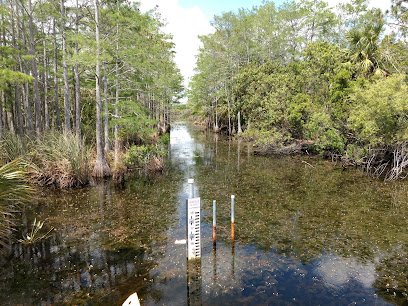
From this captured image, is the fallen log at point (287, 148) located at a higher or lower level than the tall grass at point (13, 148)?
lower

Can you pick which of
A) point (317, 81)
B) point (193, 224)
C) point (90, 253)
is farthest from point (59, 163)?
point (317, 81)

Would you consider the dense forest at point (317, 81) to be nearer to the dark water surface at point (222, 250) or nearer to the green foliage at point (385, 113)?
the green foliage at point (385, 113)

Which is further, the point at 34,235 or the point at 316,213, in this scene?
the point at 316,213

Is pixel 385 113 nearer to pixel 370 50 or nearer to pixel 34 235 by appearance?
pixel 370 50

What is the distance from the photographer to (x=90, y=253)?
789 cm

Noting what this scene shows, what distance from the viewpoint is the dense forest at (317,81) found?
1683cm

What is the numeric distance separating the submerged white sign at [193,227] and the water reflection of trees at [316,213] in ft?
5.61

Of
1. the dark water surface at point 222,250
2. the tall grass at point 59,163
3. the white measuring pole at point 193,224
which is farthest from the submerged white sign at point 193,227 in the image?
the tall grass at point 59,163

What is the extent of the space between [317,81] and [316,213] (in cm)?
1643

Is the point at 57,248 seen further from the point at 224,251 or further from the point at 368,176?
the point at 368,176

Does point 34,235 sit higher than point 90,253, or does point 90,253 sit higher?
point 34,235

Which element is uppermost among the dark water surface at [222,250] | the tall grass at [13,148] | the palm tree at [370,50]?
the palm tree at [370,50]

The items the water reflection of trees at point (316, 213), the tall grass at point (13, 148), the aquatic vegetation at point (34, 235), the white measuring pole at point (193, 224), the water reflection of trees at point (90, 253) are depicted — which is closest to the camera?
the water reflection of trees at point (90, 253)

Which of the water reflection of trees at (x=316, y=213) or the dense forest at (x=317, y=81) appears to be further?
the dense forest at (x=317, y=81)
